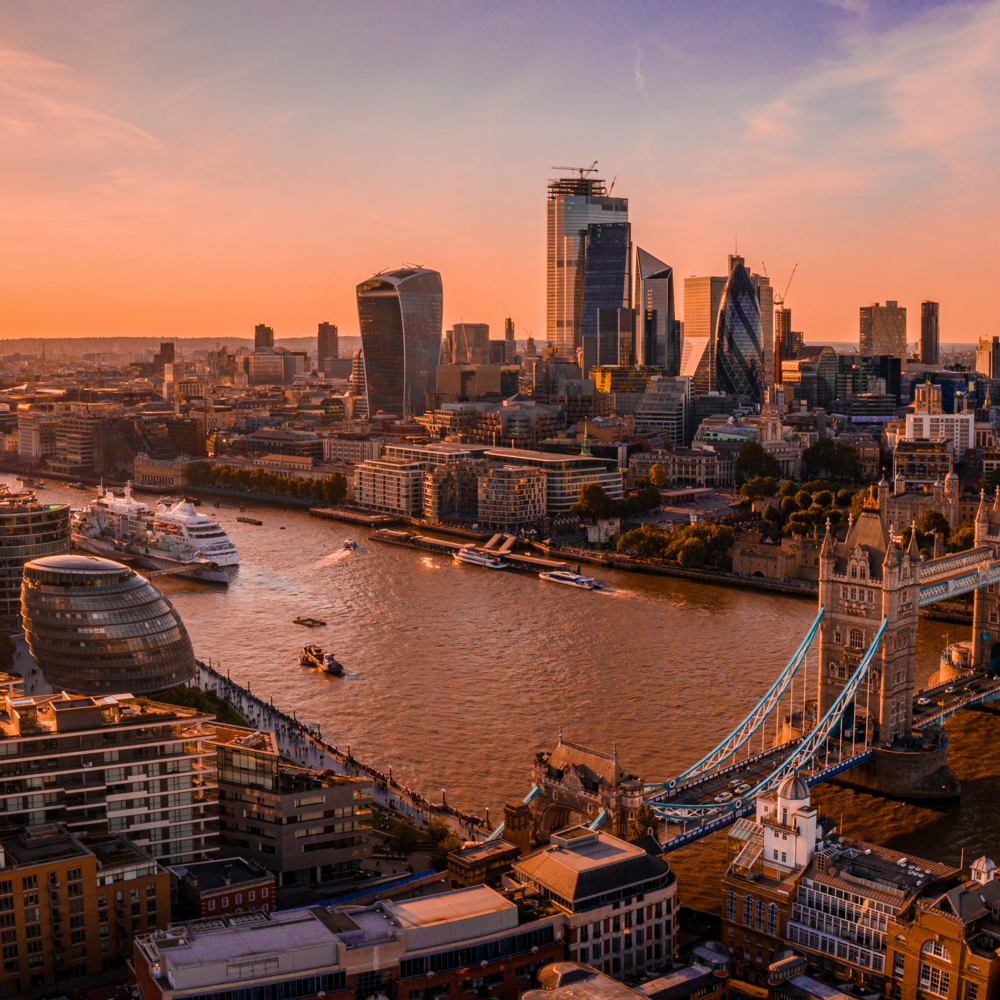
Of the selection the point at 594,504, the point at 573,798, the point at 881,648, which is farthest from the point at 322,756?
the point at 594,504

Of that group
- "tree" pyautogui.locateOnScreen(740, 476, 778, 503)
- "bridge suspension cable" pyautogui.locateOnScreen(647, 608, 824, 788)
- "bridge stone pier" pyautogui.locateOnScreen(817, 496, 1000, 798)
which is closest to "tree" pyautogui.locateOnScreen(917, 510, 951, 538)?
"tree" pyautogui.locateOnScreen(740, 476, 778, 503)

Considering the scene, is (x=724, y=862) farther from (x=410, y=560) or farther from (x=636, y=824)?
(x=410, y=560)

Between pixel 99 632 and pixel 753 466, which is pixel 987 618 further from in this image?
pixel 753 466

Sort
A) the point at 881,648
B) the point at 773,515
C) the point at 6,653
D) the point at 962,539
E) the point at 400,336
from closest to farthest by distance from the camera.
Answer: the point at 881,648
the point at 6,653
the point at 962,539
the point at 773,515
the point at 400,336

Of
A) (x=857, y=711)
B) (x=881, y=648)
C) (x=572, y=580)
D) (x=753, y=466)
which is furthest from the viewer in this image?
(x=753, y=466)

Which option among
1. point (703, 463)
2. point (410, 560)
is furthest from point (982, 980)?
point (703, 463)

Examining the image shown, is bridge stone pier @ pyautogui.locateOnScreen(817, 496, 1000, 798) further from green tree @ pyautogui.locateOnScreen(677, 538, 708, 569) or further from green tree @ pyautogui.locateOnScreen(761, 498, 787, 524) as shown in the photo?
green tree @ pyautogui.locateOnScreen(761, 498, 787, 524)
